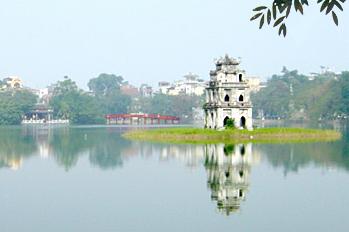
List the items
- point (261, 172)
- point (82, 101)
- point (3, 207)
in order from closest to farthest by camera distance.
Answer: point (3, 207), point (261, 172), point (82, 101)

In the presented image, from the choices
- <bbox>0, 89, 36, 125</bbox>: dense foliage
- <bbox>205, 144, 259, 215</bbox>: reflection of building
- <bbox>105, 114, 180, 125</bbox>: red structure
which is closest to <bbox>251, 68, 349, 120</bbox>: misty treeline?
<bbox>105, 114, 180, 125</bbox>: red structure

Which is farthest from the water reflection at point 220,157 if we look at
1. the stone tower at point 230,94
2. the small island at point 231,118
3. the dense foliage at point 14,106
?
the dense foliage at point 14,106

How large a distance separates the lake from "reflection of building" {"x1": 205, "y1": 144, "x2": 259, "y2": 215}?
0.04 metres

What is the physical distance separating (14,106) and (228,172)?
4187 inches

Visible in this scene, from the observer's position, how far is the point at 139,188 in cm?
2898

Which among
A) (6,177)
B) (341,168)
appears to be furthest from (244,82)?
(6,177)

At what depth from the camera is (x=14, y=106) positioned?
134500 millimetres

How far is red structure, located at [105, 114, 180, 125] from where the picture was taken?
5089 inches

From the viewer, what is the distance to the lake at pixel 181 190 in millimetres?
20719

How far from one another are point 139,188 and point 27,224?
8700 millimetres

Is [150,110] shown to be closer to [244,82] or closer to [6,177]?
[244,82]

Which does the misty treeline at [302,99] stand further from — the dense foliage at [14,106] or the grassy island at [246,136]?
the grassy island at [246,136]

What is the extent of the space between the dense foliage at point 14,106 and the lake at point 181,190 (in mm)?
87828

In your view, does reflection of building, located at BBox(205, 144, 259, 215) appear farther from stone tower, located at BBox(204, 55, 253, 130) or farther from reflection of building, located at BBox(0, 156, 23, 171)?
reflection of building, located at BBox(0, 156, 23, 171)
